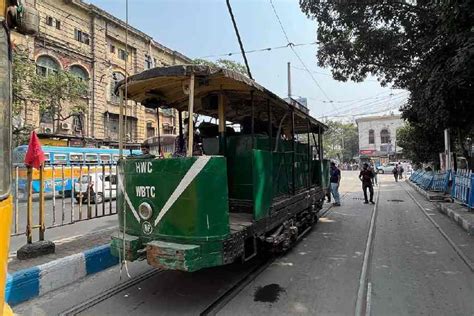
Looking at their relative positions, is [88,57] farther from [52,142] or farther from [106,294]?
[106,294]

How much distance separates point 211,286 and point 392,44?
11.5m

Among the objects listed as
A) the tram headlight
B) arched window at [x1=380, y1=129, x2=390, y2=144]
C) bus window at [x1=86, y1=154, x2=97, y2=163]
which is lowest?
the tram headlight

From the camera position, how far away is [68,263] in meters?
5.59

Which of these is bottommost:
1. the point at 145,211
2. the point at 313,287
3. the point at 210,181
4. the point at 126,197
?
the point at 313,287

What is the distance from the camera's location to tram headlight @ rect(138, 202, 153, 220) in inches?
191

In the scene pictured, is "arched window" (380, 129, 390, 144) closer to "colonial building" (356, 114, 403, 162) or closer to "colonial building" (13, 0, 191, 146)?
"colonial building" (356, 114, 403, 162)

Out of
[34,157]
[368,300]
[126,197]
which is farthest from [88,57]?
[368,300]

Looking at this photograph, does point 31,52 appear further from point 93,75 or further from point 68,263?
point 68,263

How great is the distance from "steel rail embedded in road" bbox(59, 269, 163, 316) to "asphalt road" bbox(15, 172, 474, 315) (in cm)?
4

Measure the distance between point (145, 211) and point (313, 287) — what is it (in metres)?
2.49

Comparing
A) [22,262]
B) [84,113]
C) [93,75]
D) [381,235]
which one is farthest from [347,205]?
[93,75]

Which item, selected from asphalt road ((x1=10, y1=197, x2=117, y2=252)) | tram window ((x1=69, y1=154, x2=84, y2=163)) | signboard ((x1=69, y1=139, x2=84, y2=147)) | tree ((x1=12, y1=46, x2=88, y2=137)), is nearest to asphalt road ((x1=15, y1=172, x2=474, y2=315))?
asphalt road ((x1=10, y1=197, x2=117, y2=252))

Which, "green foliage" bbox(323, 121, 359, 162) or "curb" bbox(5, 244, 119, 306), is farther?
"green foliage" bbox(323, 121, 359, 162)

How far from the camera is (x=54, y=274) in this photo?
531 cm
